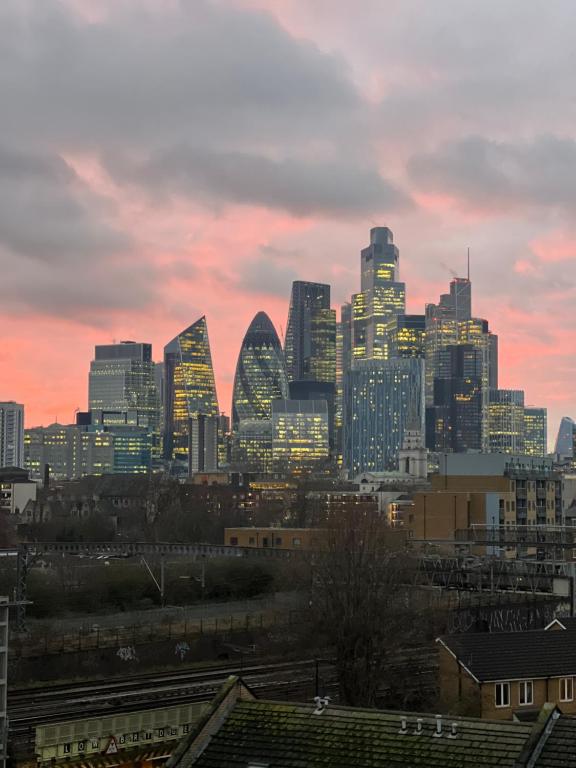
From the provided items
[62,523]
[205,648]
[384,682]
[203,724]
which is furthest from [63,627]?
[62,523]

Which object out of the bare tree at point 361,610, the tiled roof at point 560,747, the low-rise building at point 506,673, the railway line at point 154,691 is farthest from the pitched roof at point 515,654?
the tiled roof at point 560,747

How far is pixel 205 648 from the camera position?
62.0 m

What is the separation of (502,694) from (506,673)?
26.3 inches

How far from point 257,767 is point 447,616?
146ft

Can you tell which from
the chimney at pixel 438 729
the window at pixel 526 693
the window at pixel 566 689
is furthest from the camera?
the window at pixel 566 689

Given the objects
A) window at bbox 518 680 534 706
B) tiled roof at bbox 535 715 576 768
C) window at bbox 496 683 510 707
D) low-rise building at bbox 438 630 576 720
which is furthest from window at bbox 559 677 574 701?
tiled roof at bbox 535 715 576 768

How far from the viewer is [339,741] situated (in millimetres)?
20984

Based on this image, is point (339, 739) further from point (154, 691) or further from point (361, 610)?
point (361, 610)

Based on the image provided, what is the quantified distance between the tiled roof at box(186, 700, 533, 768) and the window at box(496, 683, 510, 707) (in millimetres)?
20297

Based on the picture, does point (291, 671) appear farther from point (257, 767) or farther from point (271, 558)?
point (271, 558)

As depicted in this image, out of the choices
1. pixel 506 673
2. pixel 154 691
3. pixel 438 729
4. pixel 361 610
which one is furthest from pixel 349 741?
pixel 361 610

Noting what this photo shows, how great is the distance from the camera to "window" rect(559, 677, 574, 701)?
138ft

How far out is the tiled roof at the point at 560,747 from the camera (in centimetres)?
1931

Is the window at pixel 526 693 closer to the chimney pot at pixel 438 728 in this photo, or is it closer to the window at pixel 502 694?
the window at pixel 502 694
